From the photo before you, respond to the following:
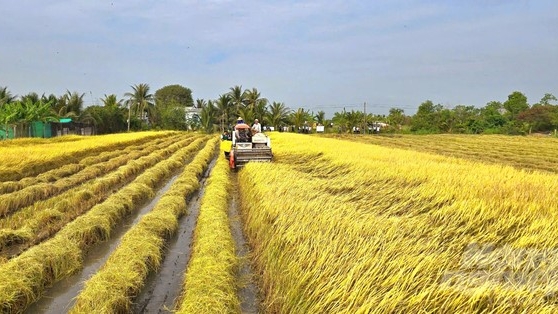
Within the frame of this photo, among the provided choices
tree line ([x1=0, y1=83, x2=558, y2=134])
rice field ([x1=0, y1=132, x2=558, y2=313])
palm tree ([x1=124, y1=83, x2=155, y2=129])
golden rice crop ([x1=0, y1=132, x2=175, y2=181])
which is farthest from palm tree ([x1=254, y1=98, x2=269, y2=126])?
rice field ([x1=0, y1=132, x2=558, y2=313])

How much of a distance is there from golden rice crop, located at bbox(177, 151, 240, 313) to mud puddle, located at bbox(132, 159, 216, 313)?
148 millimetres

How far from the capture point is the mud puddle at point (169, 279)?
3980 mm

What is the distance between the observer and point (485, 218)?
386cm

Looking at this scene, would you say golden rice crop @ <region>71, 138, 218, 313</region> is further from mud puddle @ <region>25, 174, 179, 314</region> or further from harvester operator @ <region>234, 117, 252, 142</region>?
harvester operator @ <region>234, 117, 252, 142</region>

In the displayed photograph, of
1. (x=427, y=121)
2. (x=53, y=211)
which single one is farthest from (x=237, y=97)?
(x=53, y=211)

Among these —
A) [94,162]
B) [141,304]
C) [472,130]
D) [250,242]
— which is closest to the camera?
[141,304]

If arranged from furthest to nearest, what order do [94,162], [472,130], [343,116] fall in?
[343,116]
[472,130]
[94,162]

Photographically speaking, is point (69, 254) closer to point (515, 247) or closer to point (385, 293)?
point (385, 293)

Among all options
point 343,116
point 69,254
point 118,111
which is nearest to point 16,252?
point 69,254

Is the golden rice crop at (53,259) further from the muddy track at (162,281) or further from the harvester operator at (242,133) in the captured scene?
the harvester operator at (242,133)

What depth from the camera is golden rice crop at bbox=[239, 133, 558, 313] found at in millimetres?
2523

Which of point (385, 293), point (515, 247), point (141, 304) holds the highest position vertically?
point (515, 247)

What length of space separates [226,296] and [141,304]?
0.92 metres

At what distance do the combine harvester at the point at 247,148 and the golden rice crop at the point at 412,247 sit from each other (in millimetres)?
6203
